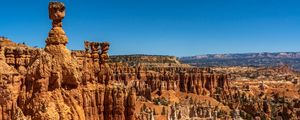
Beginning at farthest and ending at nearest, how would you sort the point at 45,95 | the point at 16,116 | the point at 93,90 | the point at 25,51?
the point at 25,51, the point at 93,90, the point at 45,95, the point at 16,116

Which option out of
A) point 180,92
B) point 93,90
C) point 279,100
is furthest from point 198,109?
point 93,90

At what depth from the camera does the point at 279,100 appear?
113 metres

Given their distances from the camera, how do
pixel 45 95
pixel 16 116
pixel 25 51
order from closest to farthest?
pixel 16 116 → pixel 45 95 → pixel 25 51

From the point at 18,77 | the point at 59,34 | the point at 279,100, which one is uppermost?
the point at 59,34

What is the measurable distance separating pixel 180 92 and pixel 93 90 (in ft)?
277

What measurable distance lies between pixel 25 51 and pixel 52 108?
68.2 feet

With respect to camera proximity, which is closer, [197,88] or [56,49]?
[56,49]

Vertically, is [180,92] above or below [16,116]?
below

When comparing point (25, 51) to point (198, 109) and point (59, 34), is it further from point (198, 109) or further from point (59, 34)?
point (198, 109)

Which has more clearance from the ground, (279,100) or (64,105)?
(64,105)

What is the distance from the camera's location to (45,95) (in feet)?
59.9

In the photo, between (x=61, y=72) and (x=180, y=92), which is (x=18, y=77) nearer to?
(x=61, y=72)

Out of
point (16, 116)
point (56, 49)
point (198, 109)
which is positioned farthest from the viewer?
point (198, 109)

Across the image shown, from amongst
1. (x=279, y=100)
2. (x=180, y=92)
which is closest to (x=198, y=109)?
(x=180, y=92)
